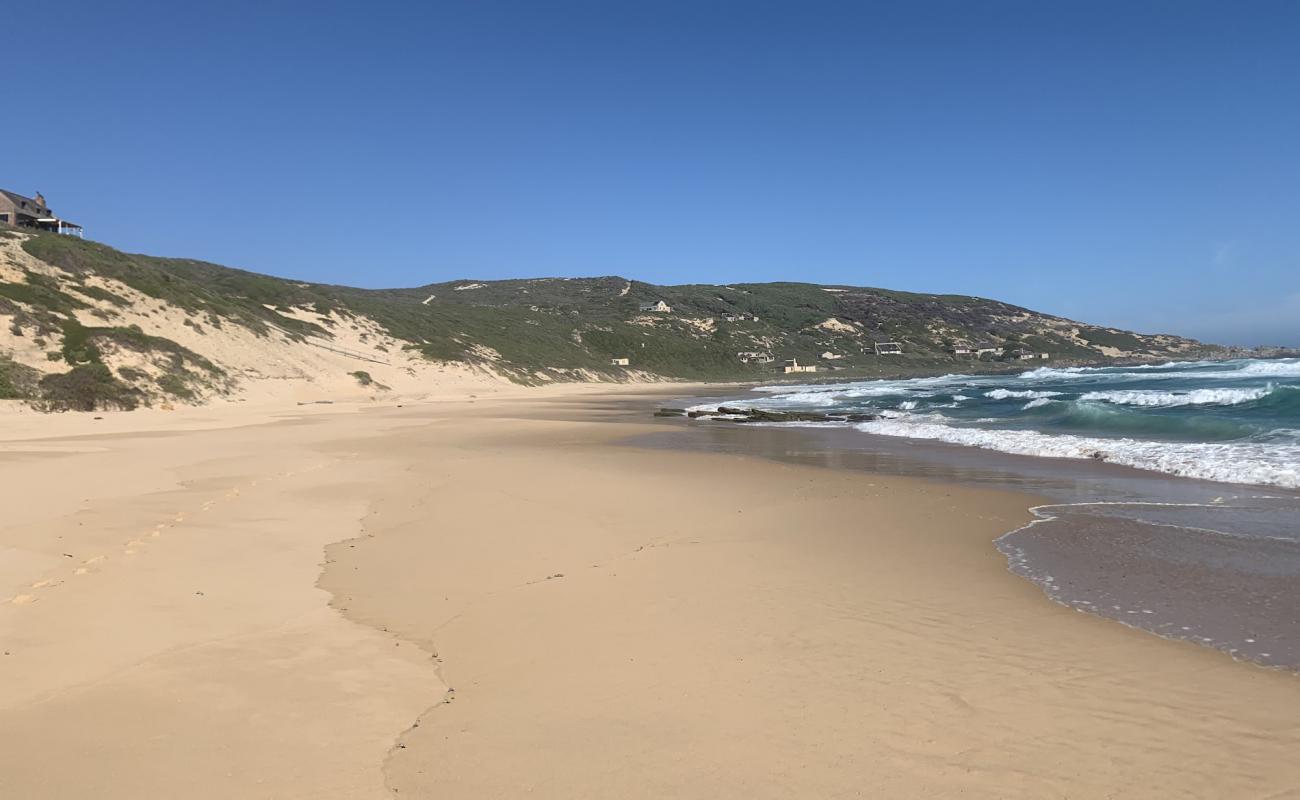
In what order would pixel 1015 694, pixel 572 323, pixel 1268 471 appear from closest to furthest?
pixel 1015 694 → pixel 1268 471 → pixel 572 323

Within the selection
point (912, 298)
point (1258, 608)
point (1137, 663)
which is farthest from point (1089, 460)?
point (912, 298)

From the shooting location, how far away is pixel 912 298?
156 metres

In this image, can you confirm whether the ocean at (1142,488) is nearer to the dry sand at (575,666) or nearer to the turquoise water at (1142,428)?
the turquoise water at (1142,428)

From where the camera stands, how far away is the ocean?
19.7 ft

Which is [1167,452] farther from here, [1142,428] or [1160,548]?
[1160,548]

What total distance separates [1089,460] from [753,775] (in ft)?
49.3

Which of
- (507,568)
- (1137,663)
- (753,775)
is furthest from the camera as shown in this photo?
(507,568)

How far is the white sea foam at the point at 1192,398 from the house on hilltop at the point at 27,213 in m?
67.9

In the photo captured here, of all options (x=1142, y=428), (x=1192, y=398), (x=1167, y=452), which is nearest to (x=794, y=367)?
(x=1192, y=398)

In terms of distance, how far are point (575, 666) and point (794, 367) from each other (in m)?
95.8

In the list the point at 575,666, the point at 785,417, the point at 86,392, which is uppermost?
the point at 86,392

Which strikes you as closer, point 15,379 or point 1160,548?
A: point 1160,548

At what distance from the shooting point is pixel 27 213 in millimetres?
54969

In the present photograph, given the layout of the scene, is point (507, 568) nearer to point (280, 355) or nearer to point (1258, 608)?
point (1258, 608)
